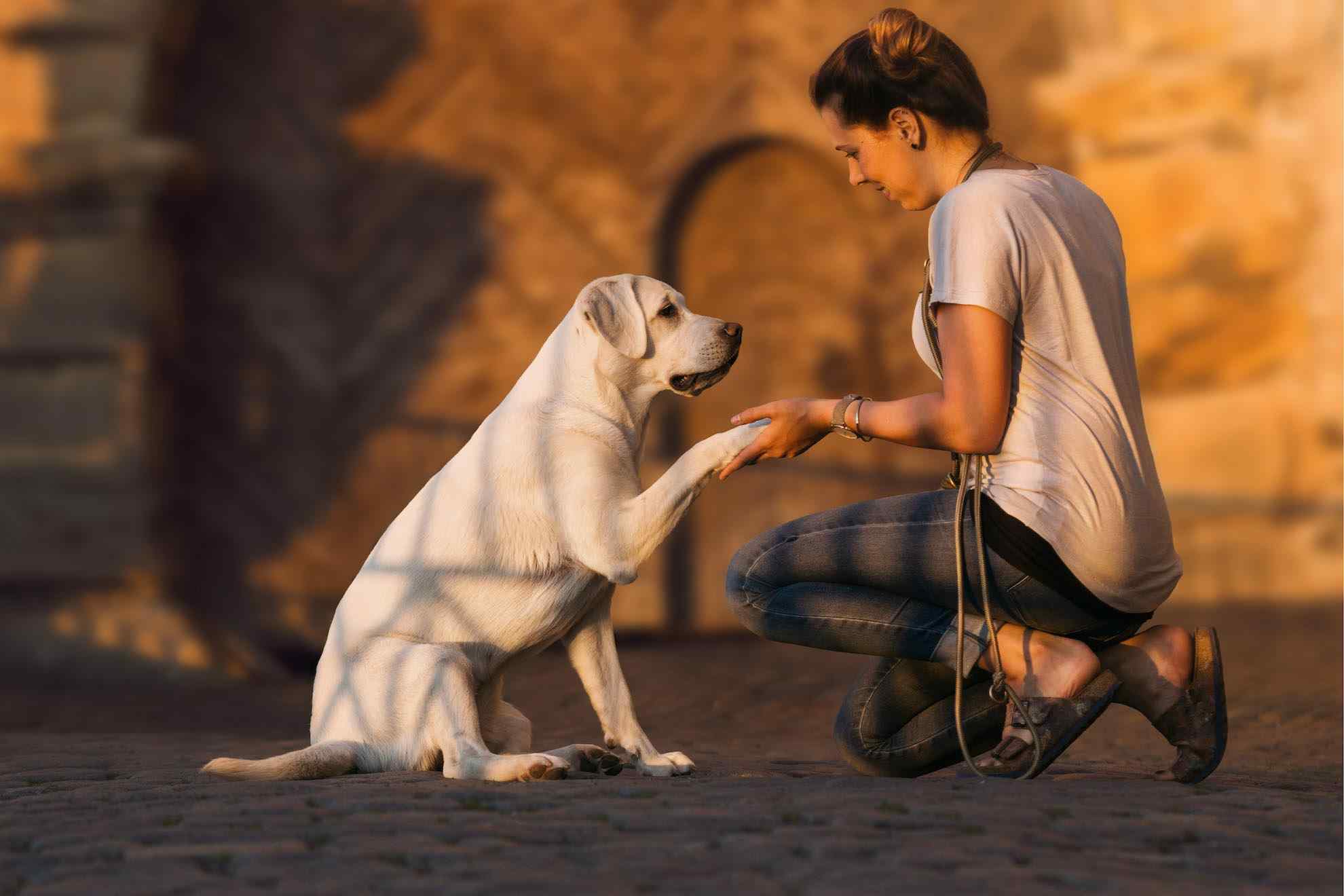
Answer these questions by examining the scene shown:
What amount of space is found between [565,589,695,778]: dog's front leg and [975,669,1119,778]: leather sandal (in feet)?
2.38

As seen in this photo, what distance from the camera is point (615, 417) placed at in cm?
347

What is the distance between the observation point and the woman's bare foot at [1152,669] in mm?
3100

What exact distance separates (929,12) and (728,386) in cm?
230

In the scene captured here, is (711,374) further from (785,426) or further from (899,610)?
(899,610)

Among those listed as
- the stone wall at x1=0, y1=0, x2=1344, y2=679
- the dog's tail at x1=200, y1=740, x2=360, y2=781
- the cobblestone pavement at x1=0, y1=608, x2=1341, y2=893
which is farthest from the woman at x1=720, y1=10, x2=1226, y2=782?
the stone wall at x1=0, y1=0, x2=1344, y2=679

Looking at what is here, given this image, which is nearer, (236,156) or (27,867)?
(27,867)

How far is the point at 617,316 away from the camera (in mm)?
3535

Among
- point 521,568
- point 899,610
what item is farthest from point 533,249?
point 899,610

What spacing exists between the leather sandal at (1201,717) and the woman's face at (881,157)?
1133mm

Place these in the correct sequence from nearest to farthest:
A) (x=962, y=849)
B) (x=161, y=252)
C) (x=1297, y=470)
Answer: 1. (x=962, y=849)
2. (x=1297, y=470)
3. (x=161, y=252)

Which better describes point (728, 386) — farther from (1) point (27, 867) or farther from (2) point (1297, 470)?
(1) point (27, 867)

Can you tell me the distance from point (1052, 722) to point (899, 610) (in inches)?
15.2

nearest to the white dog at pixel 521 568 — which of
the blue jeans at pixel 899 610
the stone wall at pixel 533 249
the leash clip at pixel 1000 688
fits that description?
the blue jeans at pixel 899 610

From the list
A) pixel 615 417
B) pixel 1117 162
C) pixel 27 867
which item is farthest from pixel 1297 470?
pixel 27 867
